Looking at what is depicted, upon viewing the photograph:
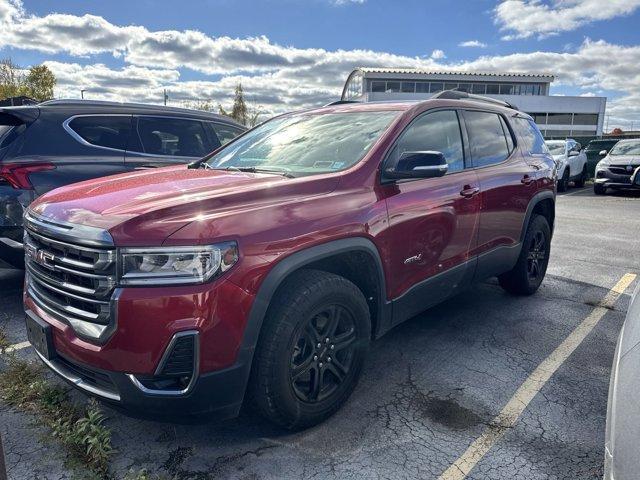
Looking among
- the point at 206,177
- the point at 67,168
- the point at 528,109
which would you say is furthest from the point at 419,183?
the point at 528,109

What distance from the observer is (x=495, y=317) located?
4.42m

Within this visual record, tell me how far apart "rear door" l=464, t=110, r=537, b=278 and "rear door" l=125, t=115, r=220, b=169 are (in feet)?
10.5

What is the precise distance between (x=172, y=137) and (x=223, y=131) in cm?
77

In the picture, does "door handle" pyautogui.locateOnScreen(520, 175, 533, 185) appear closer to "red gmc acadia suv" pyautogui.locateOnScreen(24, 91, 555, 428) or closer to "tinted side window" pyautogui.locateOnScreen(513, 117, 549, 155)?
"tinted side window" pyautogui.locateOnScreen(513, 117, 549, 155)

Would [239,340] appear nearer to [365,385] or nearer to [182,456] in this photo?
[182,456]

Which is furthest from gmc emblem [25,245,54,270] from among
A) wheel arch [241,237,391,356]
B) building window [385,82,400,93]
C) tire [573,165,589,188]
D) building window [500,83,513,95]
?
building window [500,83,513,95]

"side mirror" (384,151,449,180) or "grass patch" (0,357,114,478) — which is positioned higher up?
"side mirror" (384,151,449,180)

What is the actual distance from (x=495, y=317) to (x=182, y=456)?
3.01 m

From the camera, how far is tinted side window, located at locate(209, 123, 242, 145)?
20.2 ft

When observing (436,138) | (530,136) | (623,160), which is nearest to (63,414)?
(436,138)

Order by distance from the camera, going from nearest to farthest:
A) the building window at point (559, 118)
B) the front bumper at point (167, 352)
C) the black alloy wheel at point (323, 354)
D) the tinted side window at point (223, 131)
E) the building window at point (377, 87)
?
the front bumper at point (167, 352) < the black alloy wheel at point (323, 354) < the tinted side window at point (223, 131) < the building window at point (377, 87) < the building window at point (559, 118)

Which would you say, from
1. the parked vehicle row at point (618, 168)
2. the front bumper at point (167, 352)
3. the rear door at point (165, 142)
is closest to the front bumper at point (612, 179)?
the parked vehicle row at point (618, 168)

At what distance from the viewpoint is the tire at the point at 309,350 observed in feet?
7.74

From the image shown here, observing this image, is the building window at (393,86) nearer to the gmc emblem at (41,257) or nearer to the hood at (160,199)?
the hood at (160,199)
